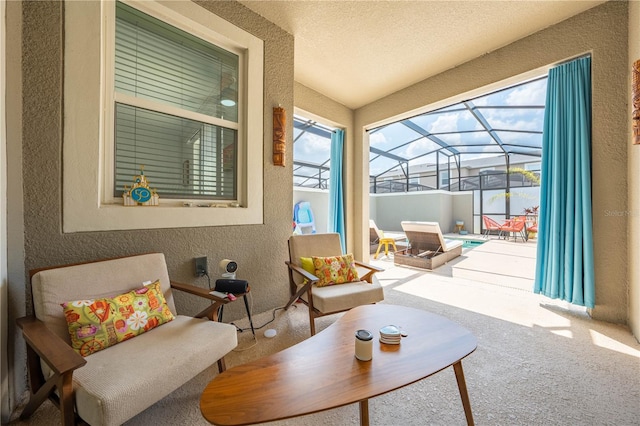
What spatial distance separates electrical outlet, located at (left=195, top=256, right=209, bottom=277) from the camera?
2061mm

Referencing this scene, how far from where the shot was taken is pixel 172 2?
198 centimetres

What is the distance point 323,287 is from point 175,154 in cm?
170

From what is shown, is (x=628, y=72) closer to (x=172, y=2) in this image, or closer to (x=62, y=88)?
(x=172, y=2)

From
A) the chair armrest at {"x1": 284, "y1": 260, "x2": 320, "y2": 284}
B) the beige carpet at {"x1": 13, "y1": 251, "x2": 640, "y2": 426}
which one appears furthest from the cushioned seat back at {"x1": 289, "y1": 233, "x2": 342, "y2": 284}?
the beige carpet at {"x1": 13, "y1": 251, "x2": 640, "y2": 426}

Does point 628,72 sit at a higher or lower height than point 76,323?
higher

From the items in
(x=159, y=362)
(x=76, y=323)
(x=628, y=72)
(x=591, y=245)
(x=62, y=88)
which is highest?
(x=628, y=72)

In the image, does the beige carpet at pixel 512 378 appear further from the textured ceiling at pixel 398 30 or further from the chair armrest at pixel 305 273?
the textured ceiling at pixel 398 30

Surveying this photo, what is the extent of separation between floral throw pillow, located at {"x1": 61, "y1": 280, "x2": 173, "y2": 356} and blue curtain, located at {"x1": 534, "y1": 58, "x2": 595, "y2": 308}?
3.40 m

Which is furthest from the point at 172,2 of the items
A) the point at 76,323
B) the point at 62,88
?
the point at 76,323

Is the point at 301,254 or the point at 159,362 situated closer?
the point at 159,362

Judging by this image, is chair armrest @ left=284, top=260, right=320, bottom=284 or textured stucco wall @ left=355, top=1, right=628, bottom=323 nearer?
chair armrest @ left=284, top=260, right=320, bottom=284

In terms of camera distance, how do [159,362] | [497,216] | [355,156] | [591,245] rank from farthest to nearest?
1. [497,216]
2. [355,156]
3. [591,245]
4. [159,362]

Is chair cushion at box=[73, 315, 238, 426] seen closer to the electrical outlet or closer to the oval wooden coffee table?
the oval wooden coffee table

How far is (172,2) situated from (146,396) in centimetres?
263
